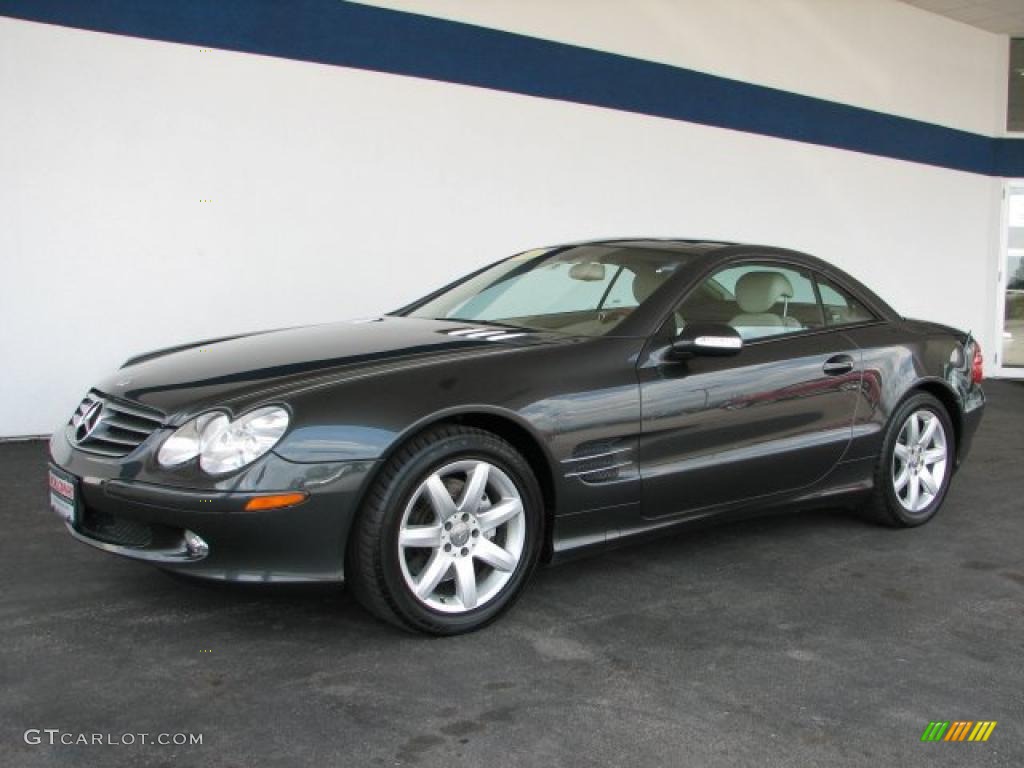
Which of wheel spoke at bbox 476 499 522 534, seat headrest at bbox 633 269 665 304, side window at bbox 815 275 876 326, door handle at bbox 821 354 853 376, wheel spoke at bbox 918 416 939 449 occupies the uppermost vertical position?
seat headrest at bbox 633 269 665 304

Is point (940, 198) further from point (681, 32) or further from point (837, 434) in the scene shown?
point (837, 434)

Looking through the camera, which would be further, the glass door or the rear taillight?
the glass door

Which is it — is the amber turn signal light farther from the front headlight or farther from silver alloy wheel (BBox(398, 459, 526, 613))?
silver alloy wheel (BBox(398, 459, 526, 613))

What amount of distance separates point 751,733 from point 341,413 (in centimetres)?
149

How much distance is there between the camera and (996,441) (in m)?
7.33

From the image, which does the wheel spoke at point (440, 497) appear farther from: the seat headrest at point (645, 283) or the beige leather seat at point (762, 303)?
the beige leather seat at point (762, 303)

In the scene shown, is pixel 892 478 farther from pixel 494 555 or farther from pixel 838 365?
pixel 494 555

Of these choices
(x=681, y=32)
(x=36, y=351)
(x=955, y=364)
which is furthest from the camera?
(x=681, y=32)

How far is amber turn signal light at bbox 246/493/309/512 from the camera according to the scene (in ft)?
9.75

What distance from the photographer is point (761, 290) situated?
14.3 feet

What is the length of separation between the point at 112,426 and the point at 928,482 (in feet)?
12.2

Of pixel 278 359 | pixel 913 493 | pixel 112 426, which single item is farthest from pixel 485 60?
pixel 112 426

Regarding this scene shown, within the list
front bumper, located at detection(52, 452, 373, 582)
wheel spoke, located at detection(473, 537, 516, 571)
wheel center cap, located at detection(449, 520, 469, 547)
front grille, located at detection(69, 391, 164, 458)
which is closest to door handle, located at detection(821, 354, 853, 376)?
wheel spoke, located at detection(473, 537, 516, 571)

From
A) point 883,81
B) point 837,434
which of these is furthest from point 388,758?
point 883,81
